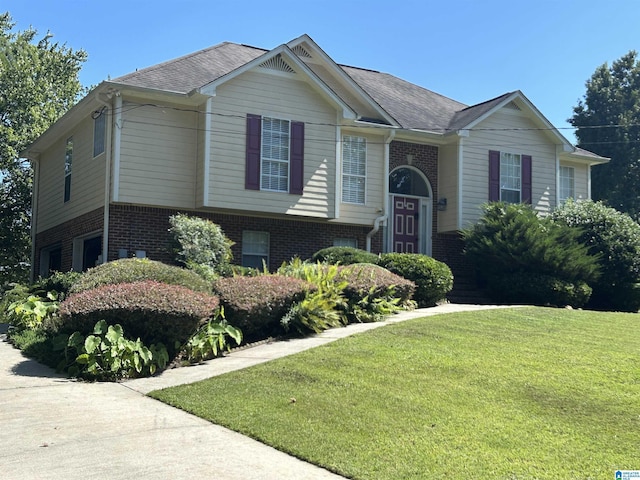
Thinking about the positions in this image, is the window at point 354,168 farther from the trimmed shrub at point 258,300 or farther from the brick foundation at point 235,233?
the trimmed shrub at point 258,300

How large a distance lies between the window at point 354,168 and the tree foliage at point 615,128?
18.4 m

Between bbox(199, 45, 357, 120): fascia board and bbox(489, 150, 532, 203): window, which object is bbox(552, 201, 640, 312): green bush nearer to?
bbox(489, 150, 532, 203): window

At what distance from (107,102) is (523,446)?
12953 millimetres

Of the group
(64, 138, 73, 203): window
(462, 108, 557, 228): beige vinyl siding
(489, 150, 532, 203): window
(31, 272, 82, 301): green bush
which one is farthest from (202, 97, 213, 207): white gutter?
(489, 150, 532, 203): window

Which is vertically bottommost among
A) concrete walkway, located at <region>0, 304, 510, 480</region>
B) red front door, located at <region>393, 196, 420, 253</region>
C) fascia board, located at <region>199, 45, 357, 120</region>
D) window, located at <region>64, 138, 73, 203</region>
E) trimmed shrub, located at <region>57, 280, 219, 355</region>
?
concrete walkway, located at <region>0, 304, 510, 480</region>

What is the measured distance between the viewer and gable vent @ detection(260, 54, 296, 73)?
16859mm

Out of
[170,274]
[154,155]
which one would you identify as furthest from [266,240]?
[170,274]

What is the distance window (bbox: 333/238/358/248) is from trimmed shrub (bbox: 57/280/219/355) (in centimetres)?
912

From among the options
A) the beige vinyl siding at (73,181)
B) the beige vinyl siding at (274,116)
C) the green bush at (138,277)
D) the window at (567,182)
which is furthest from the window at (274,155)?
the window at (567,182)

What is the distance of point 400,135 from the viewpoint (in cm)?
1975

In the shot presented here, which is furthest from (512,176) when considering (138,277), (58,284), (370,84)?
(138,277)

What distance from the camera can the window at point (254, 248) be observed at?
57.6 feet

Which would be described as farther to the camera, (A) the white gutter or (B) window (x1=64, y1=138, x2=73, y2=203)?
(B) window (x1=64, y1=138, x2=73, y2=203)

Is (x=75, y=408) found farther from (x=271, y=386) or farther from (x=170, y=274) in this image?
(x=170, y=274)
